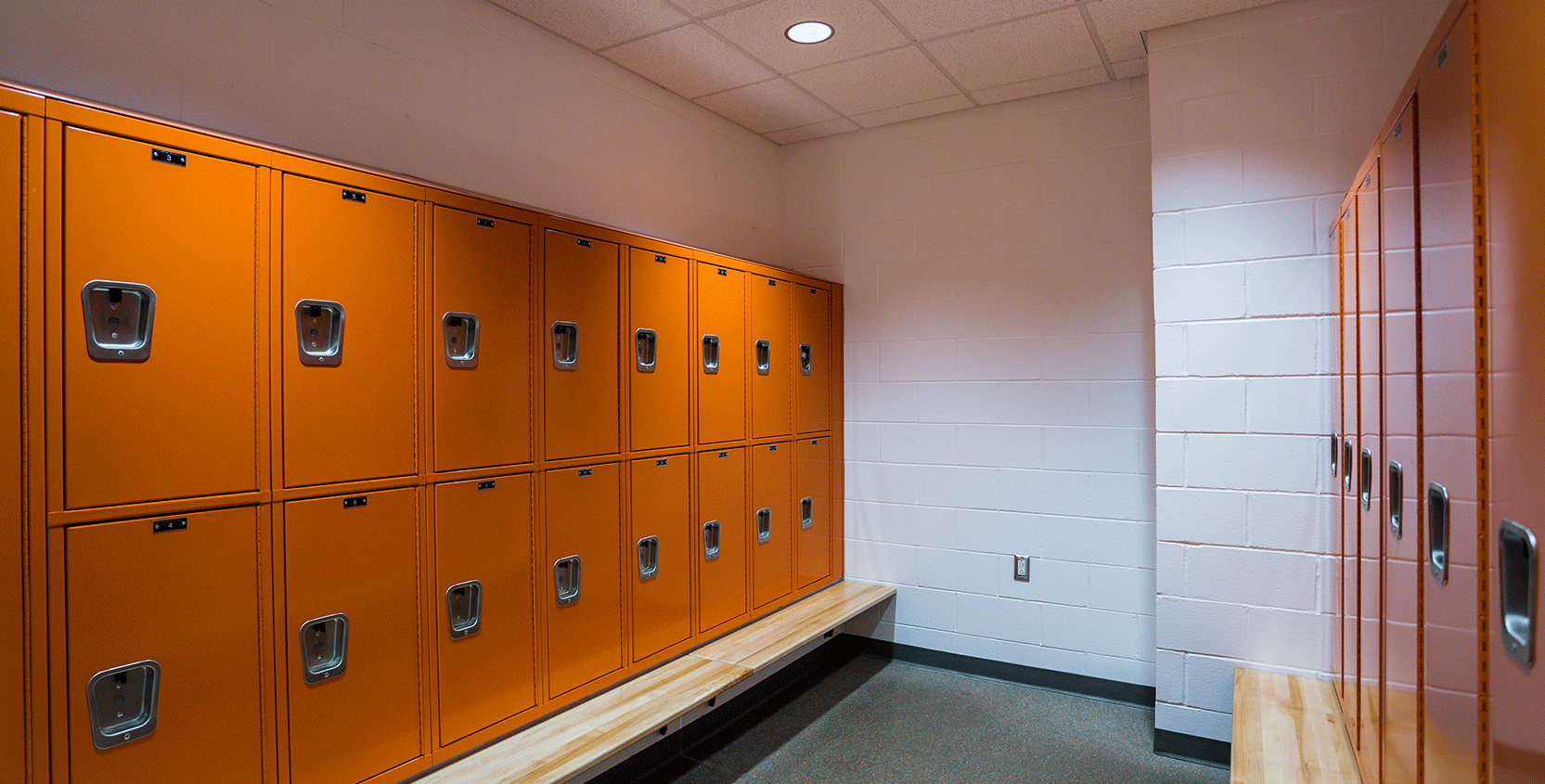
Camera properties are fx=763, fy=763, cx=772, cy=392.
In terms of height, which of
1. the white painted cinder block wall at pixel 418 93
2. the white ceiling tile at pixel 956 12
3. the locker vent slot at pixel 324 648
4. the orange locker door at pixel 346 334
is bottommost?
the locker vent slot at pixel 324 648

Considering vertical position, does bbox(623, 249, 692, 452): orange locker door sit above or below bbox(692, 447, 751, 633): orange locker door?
above

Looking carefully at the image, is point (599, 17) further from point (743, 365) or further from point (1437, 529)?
point (1437, 529)

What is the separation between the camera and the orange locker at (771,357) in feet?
11.5

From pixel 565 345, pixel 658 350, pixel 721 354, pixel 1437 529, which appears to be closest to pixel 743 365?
pixel 721 354

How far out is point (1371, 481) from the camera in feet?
5.69

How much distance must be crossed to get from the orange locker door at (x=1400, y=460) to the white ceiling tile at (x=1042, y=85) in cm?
208

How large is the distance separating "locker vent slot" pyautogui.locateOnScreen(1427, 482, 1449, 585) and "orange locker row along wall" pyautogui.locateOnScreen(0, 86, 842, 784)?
2.15 m

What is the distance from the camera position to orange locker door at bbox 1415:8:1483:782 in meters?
1.00

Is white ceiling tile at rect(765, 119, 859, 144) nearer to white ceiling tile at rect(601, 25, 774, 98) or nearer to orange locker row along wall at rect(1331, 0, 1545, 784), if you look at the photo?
white ceiling tile at rect(601, 25, 774, 98)

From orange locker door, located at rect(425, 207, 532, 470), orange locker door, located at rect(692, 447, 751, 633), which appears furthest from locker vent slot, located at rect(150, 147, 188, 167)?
orange locker door, located at rect(692, 447, 751, 633)

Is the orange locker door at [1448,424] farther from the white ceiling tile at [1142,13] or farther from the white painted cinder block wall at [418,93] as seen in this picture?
the white painted cinder block wall at [418,93]

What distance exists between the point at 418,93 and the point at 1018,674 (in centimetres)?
355

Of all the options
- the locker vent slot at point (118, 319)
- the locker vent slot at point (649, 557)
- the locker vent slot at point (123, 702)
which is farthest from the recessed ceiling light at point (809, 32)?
the locker vent slot at point (123, 702)

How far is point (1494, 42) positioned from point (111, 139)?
7.44 feet
